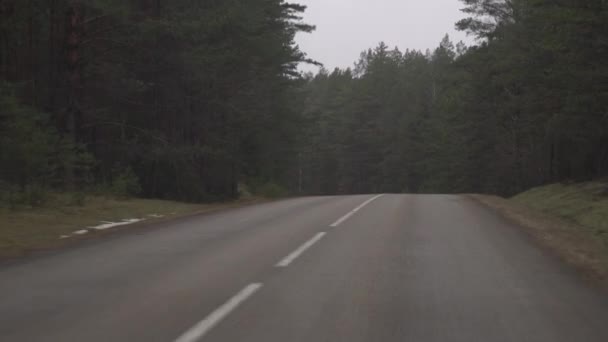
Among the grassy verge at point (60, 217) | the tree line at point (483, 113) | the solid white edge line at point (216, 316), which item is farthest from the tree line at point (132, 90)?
the tree line at point (483, 113)

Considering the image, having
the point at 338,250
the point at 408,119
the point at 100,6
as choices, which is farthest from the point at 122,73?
the point at 408,119

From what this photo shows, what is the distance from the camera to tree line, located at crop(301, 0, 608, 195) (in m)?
18.7

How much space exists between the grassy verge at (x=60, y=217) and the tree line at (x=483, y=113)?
1297 cm

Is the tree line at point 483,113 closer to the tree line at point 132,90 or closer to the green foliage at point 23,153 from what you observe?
the tree line at point 132,90

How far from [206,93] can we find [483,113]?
77.4 ft

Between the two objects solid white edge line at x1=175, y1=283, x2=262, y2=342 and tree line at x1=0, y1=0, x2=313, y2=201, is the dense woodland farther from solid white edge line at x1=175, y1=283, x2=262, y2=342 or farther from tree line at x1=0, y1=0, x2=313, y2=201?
solid white edge line at x1=175, y1=283, x2=262, y2=342

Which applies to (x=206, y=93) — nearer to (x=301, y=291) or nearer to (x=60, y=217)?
(x=60, y=217)

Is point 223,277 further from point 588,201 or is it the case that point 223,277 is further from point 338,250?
point 588,201

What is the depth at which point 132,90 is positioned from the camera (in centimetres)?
2375

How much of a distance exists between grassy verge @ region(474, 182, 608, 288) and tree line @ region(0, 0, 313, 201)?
490 inches

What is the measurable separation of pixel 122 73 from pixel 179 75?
226 centimetres

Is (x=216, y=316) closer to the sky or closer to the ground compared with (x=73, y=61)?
closer to the ground

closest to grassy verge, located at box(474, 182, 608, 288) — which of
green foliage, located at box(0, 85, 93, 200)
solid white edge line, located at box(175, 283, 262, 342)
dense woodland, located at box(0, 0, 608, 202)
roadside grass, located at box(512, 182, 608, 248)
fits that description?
roadside grass, located at box(512, 182, 608, 248)

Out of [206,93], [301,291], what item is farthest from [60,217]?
[206,93]
